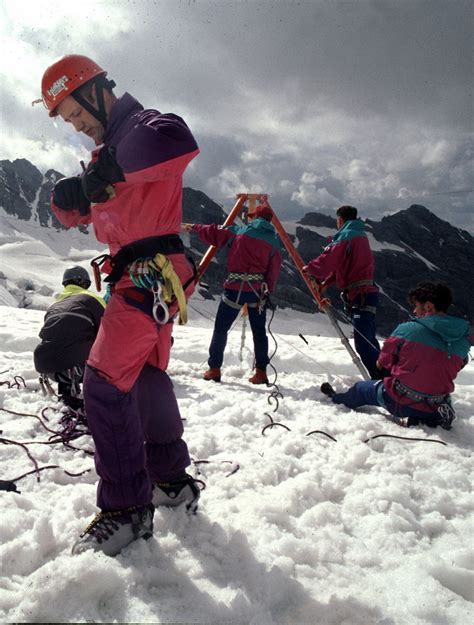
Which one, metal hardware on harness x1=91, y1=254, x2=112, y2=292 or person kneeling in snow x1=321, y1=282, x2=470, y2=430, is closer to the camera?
metal hardware on harness x1=91, y1=254, x2=112, y2=292

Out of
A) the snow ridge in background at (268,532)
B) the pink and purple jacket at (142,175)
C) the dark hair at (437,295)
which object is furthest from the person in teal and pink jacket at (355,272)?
the pink and purple jacket at (142,175)

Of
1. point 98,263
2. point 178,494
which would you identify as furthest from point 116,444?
point 98,263

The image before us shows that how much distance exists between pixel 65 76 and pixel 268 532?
272 centimetres

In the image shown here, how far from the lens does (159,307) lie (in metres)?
2.03

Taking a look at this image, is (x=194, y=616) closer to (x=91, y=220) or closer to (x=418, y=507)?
(x=418, y=507)

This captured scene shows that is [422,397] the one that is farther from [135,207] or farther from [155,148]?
[155,148]

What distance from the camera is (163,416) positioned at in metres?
2.27

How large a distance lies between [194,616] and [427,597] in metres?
1.04

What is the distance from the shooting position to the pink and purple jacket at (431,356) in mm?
3637

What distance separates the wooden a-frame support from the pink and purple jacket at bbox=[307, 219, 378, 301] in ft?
1.14

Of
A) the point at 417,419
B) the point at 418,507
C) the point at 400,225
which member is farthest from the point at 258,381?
the point at 400,225

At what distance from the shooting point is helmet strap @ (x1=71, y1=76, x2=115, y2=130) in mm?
2109

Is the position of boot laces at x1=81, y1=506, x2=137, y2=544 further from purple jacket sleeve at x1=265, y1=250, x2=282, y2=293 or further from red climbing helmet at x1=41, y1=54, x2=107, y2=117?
purple jacket sleeve at x1=265, y1=250, x2=282, y2=293

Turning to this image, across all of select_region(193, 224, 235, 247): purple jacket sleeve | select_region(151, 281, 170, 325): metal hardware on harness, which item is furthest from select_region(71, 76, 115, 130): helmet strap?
select_region(193, 224, 235, 247): purple jacket sleeve
